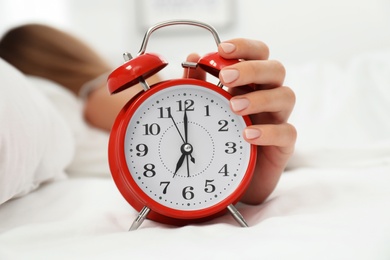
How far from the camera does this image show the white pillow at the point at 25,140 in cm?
79

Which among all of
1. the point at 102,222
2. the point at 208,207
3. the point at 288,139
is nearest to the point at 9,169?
the point at 102,222

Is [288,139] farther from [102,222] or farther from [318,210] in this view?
[102,222]

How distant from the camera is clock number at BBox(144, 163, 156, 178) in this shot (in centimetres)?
76

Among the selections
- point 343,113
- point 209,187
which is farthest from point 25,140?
point 343,113

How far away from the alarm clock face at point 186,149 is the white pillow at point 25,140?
0.66 feet

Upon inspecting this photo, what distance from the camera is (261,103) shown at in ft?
2.48

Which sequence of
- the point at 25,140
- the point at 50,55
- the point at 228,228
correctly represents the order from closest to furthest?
the point at 228,228 → the point at 25,140 → the point at 50,55

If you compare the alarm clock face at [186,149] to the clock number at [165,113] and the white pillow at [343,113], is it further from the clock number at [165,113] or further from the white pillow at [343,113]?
the white pillow at [343,113]

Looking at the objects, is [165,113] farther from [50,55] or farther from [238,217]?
[50,55]

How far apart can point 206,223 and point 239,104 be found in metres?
0.20

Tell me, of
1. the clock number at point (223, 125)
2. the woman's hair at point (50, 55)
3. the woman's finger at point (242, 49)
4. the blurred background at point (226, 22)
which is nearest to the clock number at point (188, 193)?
the clock number at point (223, 125)

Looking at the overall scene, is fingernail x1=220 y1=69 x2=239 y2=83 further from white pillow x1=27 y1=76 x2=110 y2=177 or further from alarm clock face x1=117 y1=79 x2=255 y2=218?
white pillow x1=27 y1=76 x2=110 y2=177

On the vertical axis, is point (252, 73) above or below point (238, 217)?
above

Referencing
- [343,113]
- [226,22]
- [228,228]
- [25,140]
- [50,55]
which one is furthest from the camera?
[226,22]
